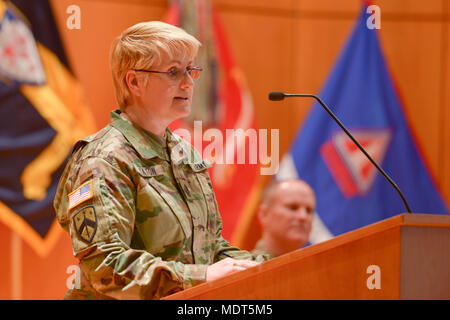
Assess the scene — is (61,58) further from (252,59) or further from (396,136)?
(396,136)

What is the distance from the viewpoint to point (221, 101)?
13.6 feet

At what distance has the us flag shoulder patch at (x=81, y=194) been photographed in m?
1.60

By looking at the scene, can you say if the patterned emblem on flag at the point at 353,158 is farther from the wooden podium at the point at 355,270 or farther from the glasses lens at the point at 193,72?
the wooden podium at the point at 355,270

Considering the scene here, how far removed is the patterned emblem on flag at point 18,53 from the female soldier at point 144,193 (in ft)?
6.96

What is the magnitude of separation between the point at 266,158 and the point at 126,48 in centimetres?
210

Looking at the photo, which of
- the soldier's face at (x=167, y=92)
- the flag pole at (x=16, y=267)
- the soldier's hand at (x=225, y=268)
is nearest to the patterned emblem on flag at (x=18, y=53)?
the flag pole at (x=16, y=267)

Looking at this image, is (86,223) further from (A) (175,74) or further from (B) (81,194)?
(A) (175,74)

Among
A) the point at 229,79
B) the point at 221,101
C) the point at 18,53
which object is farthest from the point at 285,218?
the point at 18,53

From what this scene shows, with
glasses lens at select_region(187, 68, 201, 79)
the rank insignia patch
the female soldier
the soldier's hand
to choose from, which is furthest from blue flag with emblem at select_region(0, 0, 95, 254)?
the soldier's hand

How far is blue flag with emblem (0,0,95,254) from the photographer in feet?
12.5

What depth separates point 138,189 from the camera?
170cm

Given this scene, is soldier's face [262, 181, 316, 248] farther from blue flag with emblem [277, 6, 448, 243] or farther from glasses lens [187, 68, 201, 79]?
glasses lens [187, 68, 201, 79]

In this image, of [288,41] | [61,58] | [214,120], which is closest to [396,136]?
[288,41]

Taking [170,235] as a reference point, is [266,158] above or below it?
above
